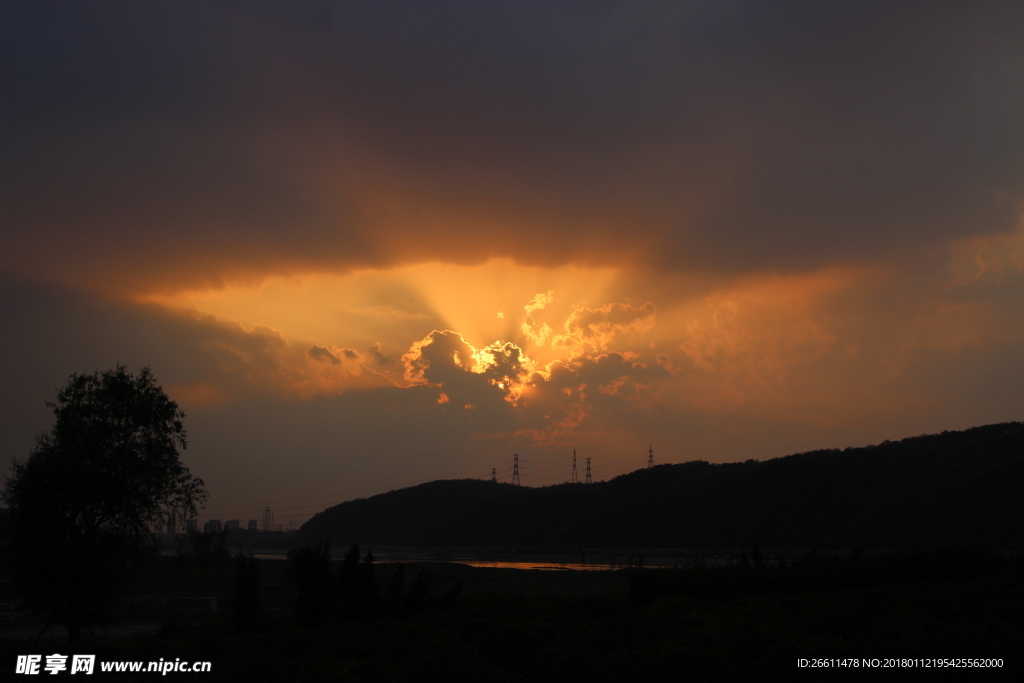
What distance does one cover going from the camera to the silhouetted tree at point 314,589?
33.3m

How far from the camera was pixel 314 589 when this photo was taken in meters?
33.6

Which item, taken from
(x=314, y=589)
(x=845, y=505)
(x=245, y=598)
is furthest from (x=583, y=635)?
(x=845, y=505)

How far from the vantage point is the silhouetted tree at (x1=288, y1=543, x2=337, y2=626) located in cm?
3331

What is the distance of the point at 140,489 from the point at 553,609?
1859 cm

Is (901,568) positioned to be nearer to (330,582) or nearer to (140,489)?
(330,582)

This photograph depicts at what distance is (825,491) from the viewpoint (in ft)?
498

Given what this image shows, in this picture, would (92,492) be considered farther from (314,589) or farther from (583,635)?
(583,635)

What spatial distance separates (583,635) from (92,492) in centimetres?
2162

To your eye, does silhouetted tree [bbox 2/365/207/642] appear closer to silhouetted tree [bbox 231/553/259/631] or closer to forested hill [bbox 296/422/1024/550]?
silhouetted tree [bbox 231/553/259/631]

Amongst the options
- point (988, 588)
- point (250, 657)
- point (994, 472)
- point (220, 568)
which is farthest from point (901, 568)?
point (994, 472)

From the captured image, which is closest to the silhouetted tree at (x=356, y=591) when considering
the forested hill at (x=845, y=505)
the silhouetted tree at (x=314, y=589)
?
the silhouetted tree at (x=314, y=589)

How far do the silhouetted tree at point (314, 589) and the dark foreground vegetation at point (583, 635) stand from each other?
0.06 meters

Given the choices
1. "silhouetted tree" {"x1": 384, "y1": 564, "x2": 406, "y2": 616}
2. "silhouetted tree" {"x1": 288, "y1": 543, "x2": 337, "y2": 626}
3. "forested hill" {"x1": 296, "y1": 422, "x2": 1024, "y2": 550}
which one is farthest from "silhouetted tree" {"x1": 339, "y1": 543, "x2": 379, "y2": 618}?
"forested hill" {"x1": 296, "y1": 422, "x2": 1024, "y2": 550}

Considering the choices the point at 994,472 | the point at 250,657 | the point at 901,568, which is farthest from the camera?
the point at 994,472
